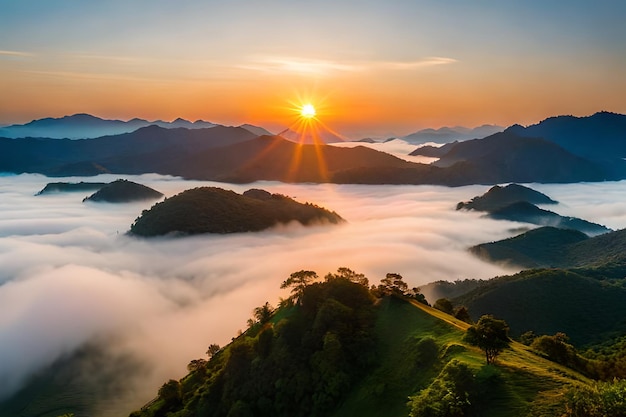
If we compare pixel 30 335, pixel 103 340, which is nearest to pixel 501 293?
pixel 103 340

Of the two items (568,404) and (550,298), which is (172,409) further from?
(550,298)

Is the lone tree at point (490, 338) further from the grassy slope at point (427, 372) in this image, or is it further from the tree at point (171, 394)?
the tree at point (171, 394)

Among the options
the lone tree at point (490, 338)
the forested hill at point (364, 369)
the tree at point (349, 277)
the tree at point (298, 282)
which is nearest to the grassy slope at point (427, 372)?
the forested hill at point (364, 369)

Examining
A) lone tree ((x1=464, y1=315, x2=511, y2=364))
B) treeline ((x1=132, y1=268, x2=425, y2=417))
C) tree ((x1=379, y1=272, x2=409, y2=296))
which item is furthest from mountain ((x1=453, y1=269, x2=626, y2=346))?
lone tree ((x1=464, y1=315, x2=511, y2=364))

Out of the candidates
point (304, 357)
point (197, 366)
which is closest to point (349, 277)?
point (304, 357)

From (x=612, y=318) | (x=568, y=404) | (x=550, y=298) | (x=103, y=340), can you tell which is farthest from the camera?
(x=103, y=340)

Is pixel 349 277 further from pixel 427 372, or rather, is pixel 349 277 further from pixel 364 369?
pixel 427 372
